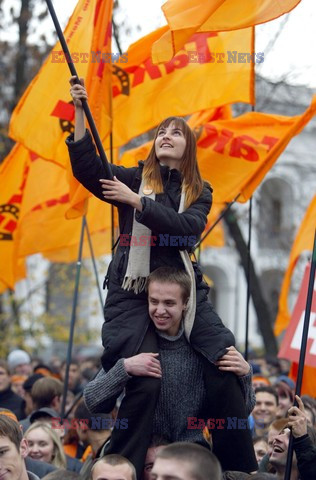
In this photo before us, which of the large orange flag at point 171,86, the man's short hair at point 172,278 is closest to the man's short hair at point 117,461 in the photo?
the man's short hair at point 172,278

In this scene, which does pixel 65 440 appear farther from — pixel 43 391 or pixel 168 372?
pixel 168 372

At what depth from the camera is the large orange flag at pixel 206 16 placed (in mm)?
5938

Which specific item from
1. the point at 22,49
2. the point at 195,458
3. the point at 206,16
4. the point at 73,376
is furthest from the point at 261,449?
the point at 22,49

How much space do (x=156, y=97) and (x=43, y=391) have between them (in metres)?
3.33

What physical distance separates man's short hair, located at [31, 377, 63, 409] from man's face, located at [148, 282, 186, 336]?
4.03 metres

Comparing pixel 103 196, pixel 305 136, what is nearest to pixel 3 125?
pixel 103 196

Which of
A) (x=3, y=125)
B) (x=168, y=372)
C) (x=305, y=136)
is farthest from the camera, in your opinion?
(x=305, y=136)

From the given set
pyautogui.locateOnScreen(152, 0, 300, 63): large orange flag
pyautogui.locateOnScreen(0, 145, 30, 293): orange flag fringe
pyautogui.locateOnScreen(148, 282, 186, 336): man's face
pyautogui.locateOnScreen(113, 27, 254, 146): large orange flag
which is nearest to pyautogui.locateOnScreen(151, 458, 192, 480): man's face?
pyautogui.locateOnScreen(148, 282, 186, 336): man's face

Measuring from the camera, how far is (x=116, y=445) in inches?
206

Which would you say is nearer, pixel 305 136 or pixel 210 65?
pixel 210 65

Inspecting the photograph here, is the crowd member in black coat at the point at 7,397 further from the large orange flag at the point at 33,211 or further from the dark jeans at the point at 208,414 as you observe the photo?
the dark jeans at the point at 208,414

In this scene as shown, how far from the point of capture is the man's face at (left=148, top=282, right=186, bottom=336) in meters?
5.12

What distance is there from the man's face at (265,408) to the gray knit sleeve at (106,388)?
3867mm

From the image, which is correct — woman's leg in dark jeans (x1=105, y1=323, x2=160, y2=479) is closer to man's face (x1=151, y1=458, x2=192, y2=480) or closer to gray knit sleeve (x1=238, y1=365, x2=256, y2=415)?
gray knit sleeve (x1=238, y1=365, x2=256, y2=415)
